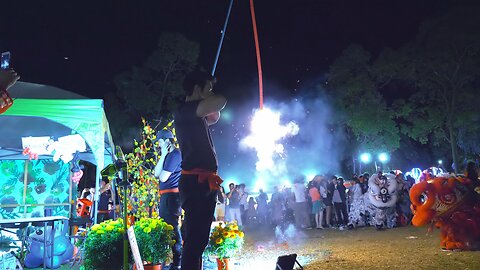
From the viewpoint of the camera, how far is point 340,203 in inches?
561

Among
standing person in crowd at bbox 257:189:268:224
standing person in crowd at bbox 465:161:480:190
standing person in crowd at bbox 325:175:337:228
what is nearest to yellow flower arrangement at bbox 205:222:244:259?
standing person in crowd at bbox 465:161:480:190

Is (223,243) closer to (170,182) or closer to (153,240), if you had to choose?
(153,240)

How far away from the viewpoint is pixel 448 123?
883 inches

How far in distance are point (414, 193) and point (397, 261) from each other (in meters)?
1.95

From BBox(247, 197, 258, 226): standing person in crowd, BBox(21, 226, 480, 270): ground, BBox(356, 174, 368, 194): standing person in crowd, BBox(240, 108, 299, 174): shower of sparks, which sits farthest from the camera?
BBox(240, 108, 299, 174): shower of sparks

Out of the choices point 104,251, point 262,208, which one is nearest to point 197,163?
point 104,251

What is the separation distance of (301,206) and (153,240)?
11.4 m

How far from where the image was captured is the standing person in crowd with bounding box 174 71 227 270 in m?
3.14

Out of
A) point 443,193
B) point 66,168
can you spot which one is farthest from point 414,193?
point 66,168

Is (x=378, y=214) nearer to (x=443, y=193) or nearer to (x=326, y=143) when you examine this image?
(x=443, y=193)

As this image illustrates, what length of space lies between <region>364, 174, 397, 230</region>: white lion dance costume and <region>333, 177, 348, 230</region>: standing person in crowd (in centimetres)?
174

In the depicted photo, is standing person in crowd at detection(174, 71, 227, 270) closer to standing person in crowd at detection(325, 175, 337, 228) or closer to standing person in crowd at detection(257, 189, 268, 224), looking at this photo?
standing person in crowd at detection(325, 175, 337, 228)

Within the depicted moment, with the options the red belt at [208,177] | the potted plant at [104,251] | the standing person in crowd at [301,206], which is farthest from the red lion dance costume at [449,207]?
the standing person in crowd at [301,206]

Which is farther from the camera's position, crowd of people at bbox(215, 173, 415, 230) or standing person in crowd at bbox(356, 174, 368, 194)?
standing person in crowd at bbox(356, 174, 368, 194)
